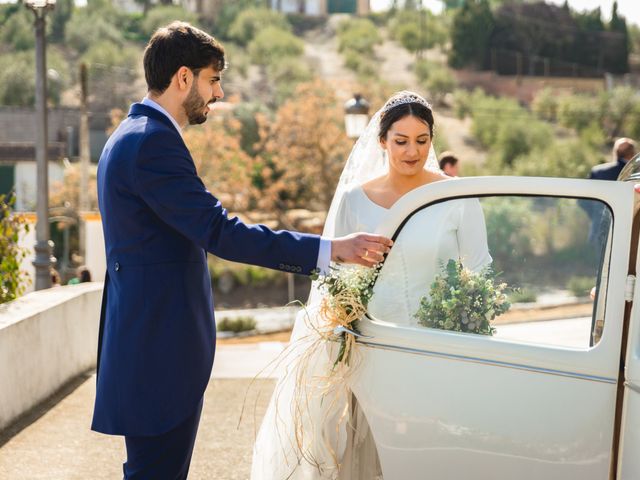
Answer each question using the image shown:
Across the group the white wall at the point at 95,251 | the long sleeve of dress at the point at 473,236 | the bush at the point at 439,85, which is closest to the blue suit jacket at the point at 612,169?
the long sleeve of dress at the point at 473,236

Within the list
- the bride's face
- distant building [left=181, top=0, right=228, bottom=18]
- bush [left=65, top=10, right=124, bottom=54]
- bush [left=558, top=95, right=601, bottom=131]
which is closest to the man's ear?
the bride's face

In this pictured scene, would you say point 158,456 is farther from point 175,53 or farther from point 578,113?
point 578,113

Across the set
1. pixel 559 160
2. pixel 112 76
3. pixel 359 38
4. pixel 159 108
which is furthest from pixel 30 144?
pixel 159 108

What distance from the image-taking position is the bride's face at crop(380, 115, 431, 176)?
174 inches

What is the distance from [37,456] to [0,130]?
205ft

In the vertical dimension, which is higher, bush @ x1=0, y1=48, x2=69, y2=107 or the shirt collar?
the shirt collar

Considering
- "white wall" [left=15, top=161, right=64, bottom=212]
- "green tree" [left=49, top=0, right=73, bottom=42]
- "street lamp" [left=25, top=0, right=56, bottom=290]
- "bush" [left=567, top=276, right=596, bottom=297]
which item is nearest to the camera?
"bush" [left=567, top=276, right=596, bottom=297]

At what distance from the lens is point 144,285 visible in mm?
3301

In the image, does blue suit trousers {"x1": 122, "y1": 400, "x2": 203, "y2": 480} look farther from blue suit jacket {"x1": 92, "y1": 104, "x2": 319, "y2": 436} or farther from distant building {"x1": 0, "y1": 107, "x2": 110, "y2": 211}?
distant building {"x1": 0, "y1": 107, "x2": 110, "y2": 211}

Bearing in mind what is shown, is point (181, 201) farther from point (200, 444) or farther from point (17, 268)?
point (17, 268)

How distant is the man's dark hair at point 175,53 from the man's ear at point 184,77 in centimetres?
1

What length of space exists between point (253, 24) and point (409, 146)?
109858 millimetres

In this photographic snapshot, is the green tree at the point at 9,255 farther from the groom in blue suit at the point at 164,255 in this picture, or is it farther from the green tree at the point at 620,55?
the green tree at the point at 620,55

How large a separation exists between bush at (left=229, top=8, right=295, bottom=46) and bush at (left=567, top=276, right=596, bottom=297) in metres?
104
